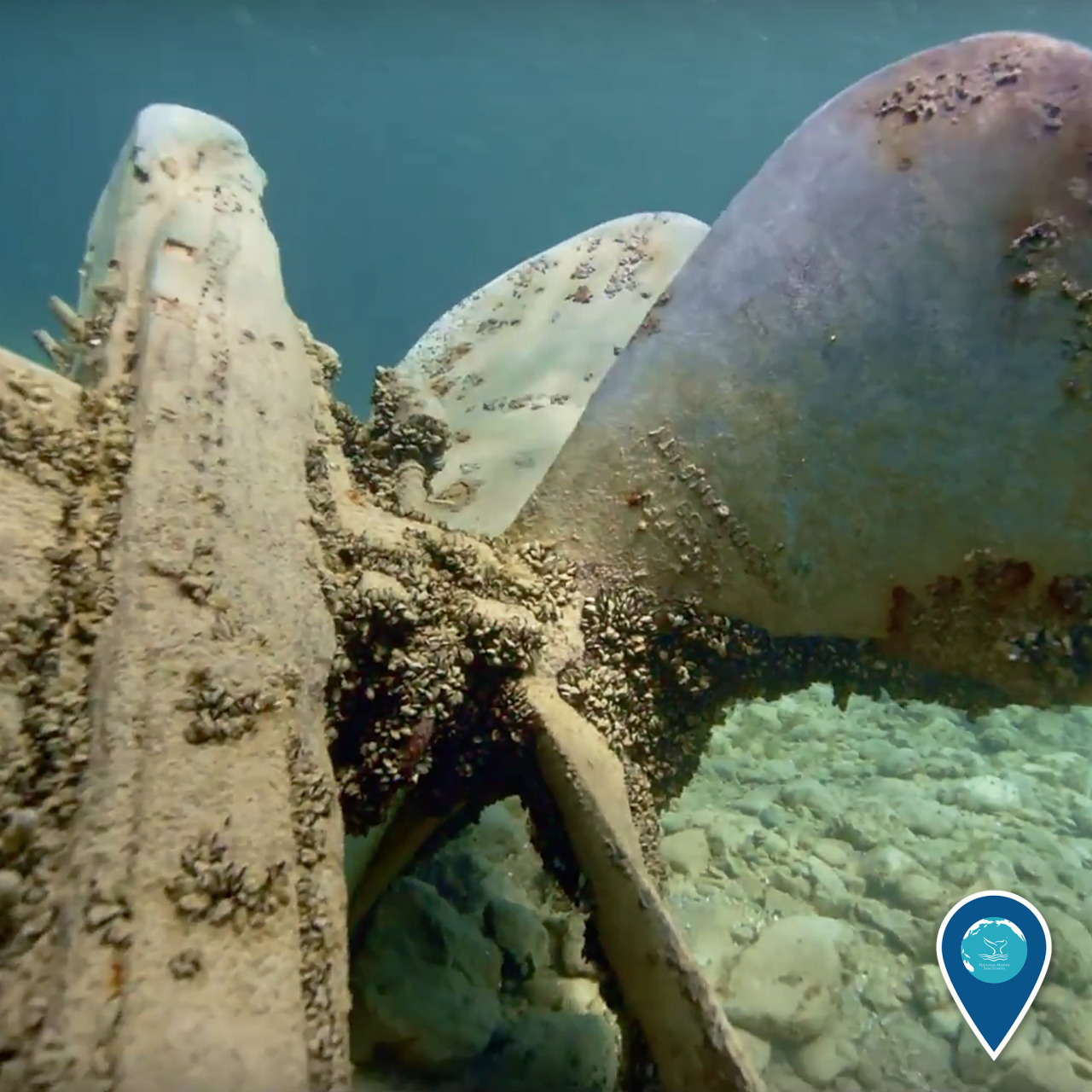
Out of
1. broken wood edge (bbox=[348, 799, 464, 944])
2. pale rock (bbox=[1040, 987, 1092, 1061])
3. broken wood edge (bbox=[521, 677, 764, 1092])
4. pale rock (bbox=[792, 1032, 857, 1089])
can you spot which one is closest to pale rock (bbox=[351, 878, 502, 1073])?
broken wood edge (bbox=[348, 799, 464, 944])

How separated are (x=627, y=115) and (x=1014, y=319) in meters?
74.0

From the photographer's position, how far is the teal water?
35094mm

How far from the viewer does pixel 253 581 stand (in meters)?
1.73

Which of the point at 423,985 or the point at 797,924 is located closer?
the point at 423,985

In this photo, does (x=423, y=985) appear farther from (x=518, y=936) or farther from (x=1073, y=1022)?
(x=1073, y=1022)

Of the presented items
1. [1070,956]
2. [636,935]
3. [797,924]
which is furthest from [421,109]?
[636,935]

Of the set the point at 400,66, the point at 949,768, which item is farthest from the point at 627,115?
the point at 949,768

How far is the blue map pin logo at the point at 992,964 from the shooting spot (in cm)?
295

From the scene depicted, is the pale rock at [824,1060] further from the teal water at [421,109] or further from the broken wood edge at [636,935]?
the teal water at [421,109]

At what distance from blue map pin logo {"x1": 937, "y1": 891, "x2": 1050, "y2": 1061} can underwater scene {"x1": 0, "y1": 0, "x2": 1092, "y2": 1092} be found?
0.03 meters

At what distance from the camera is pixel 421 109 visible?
241 feet

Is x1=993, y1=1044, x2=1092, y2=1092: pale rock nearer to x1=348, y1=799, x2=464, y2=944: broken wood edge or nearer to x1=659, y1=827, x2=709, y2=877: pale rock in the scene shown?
x1=659, y1=827, x2=709, y2=877: pale rock

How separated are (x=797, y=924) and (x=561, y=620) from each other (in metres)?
1.80

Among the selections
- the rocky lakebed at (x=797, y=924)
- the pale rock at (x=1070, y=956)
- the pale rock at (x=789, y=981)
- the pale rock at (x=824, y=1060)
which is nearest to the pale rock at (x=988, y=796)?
the rocky lakebed at (x=797, y=924)
